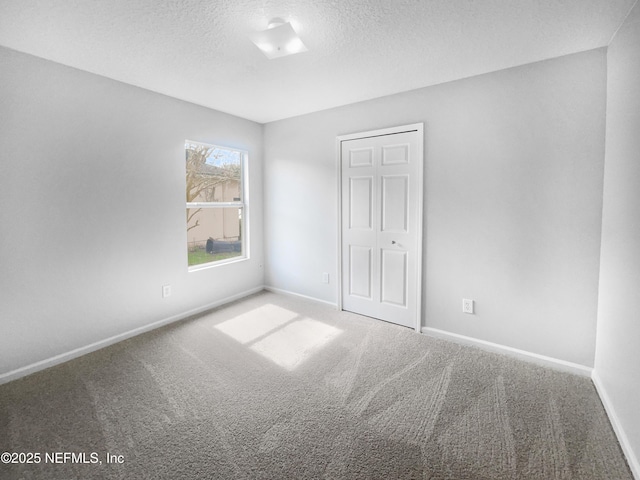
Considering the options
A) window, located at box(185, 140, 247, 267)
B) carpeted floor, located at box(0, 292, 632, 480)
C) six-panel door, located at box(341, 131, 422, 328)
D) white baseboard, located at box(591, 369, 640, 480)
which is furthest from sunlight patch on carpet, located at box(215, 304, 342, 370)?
white baseboard, located at box(591, 369, 640, 480)

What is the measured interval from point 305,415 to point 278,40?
240 centimetres

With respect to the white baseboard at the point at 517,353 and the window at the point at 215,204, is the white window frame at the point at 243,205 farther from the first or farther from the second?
the white baseboard at the point at 517,353

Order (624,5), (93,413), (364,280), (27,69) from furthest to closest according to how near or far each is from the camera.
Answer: (364,280)
(27,69)
(93,413)
(624,5)

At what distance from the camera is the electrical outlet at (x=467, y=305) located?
2768mm

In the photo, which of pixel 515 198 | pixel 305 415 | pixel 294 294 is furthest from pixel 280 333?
pixel 515 198

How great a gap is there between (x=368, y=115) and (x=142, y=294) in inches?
118

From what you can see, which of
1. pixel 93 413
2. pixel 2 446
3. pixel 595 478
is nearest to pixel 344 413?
pixel 595 478

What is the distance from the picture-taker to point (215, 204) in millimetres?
3775

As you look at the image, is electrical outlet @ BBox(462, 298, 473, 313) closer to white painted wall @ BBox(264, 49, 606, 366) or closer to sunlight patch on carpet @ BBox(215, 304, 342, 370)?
white painted wall @ BBox(264, 49, 606, 366)

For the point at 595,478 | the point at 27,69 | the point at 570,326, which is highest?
the point at 27,69

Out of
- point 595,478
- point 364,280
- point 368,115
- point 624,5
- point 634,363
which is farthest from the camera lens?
point 364,280

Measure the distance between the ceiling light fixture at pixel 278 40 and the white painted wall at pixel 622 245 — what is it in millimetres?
1916

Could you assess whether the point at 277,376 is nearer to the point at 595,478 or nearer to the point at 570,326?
the point at 595,478

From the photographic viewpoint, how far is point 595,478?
4.76 ft
